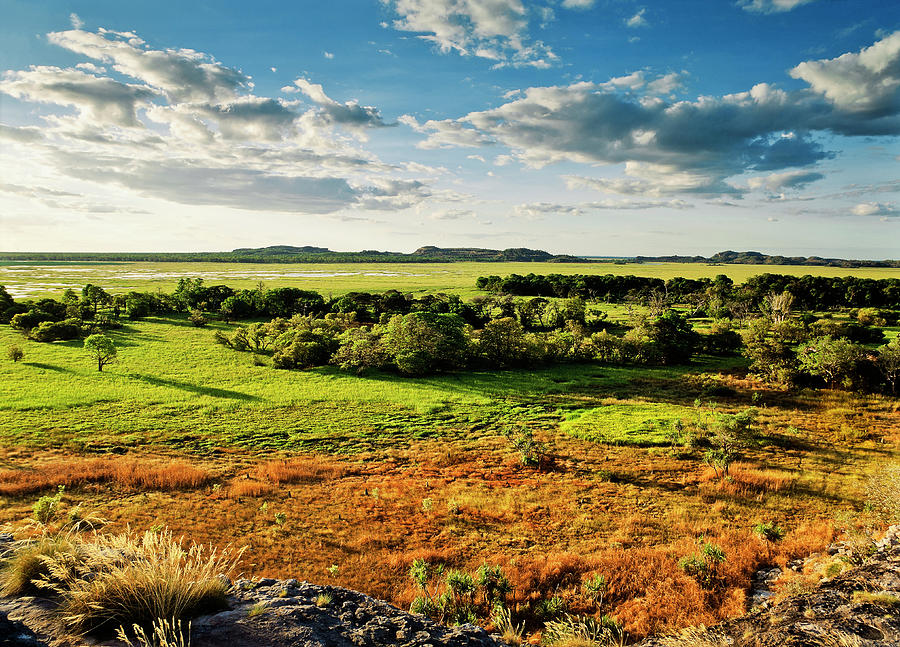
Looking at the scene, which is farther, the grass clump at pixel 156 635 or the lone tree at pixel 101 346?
the lone tree at pixel 101 346

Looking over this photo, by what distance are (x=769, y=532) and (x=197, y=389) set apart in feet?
159

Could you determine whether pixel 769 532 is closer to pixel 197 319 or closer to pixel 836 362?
pixel 836 362

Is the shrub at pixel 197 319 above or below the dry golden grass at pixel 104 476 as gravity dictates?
above

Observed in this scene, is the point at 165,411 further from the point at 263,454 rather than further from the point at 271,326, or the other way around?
the point at 271,326

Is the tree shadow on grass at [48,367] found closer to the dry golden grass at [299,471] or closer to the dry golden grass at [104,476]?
the dry golden grass at [104,476]

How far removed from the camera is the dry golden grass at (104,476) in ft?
75.4

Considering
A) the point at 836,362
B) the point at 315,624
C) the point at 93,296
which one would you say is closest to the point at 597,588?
the point at 315,624

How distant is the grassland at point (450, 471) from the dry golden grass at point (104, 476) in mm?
129

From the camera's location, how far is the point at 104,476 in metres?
24.4

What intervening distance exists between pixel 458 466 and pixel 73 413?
33.6 metres

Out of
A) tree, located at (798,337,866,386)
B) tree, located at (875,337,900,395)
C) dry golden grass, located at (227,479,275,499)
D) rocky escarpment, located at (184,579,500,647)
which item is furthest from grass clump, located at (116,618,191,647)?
tree, located at (875,337,900,395)

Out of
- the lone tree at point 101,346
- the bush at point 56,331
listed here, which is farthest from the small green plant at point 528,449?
the bush at point 56,331

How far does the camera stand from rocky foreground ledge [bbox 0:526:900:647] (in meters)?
6.75

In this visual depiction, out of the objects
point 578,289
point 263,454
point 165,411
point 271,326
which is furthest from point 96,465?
point 578,289
